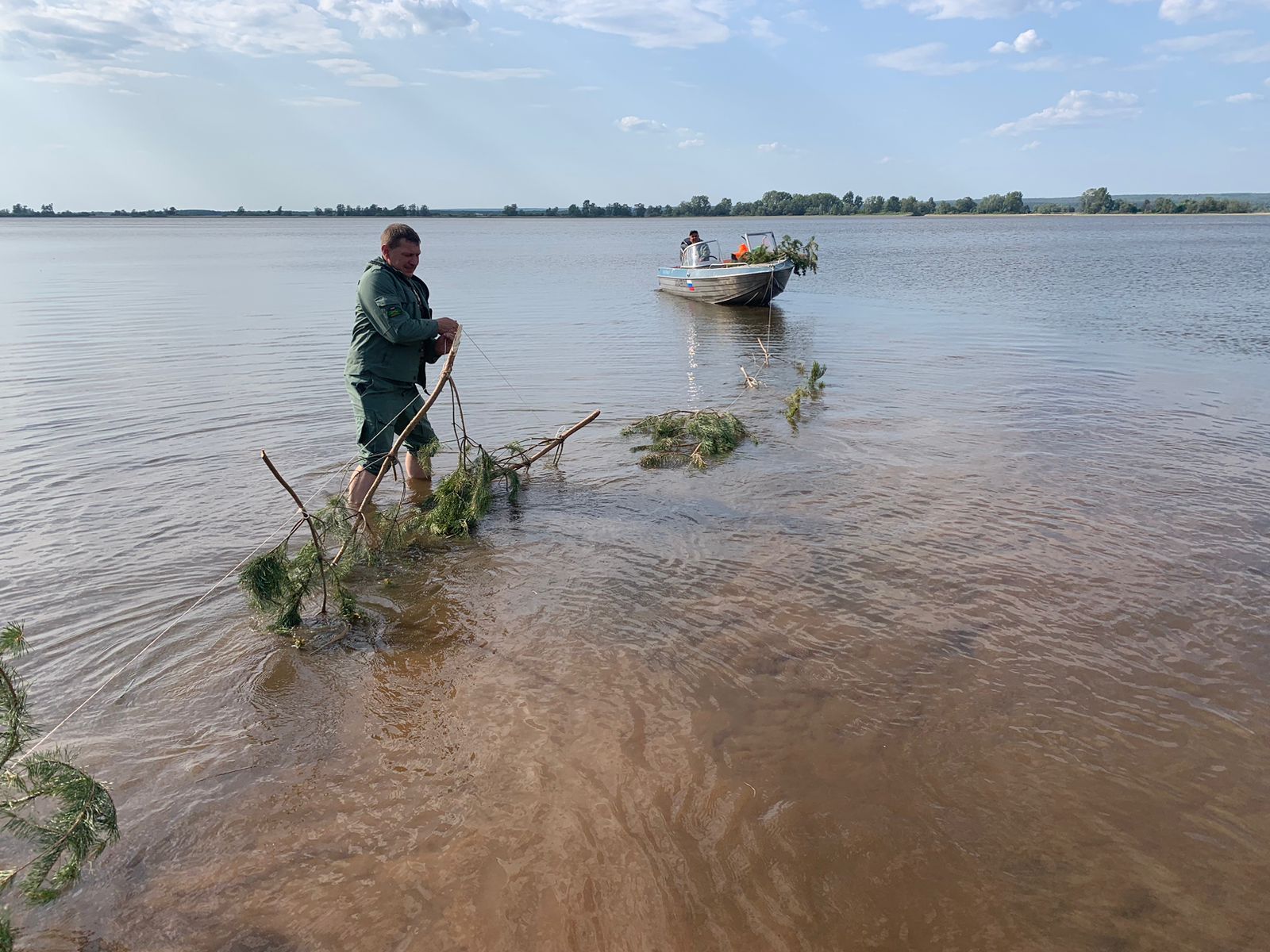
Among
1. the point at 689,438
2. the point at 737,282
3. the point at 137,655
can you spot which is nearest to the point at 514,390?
the point at 689,438

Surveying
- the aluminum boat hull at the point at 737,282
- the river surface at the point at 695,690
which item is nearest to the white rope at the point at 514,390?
the river surface at the point at 695,690

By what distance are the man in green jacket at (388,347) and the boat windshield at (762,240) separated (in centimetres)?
1832

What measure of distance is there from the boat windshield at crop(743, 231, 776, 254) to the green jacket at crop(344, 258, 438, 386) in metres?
18.3

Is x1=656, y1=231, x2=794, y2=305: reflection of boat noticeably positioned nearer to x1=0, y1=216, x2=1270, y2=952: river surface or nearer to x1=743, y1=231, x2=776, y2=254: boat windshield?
x1=743, y1=231, x2=776, y2=254: boat windshield

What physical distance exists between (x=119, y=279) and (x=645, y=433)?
Result: 30120 mm

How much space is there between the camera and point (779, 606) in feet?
17.3

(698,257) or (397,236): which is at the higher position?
(397,236)

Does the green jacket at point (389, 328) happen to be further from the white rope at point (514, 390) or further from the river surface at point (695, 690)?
the white rope at point (514, 390)

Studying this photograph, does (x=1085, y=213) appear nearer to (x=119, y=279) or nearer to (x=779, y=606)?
(x=119, y=279)

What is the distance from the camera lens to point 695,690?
172 inches

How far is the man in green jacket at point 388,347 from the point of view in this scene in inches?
247

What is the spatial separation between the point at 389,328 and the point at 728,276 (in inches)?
699

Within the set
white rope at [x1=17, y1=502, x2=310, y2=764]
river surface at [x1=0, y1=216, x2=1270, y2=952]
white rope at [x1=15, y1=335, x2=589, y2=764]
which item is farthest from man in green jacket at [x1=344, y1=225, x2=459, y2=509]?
river surface at [x1=0, y1=216, x2=1270, y2=952]

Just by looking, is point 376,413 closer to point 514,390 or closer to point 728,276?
point 514,390
